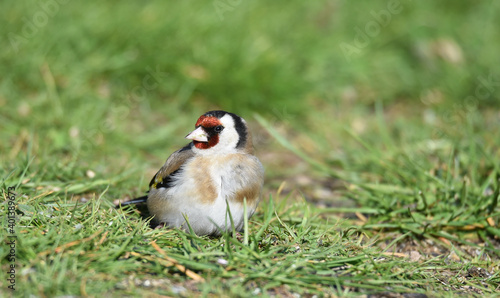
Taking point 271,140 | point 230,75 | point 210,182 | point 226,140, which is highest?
point 230,75

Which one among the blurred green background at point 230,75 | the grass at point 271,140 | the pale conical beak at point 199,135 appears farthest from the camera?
the blurred green background at point 230,75

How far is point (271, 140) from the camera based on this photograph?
6305 mm

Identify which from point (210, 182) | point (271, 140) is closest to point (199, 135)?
point (210, 182)

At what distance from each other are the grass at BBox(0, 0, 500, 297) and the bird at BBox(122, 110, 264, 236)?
15cm

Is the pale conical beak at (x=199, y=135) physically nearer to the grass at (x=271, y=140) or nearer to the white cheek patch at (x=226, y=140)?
the white cheek patch at (x=226, y=140)

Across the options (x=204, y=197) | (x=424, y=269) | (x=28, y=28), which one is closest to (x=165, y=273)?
(x=204, y=197)

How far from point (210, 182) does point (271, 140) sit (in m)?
2.96

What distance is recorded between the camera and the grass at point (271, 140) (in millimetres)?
2904

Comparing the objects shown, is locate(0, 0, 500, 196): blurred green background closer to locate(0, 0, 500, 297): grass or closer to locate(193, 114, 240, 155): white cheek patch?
locate(0, 0, 500, 297): grass

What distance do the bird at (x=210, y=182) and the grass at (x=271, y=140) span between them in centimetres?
15

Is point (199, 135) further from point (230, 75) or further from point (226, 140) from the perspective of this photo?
point (230, 75)

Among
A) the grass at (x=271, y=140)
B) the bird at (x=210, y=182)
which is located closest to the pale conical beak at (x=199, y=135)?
the bird at (x=210, y=182)

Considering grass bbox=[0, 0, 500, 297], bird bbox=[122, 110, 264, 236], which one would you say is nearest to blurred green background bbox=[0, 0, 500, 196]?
grass bbox=[0, 0, 500, 297]

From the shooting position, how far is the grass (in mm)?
2904
